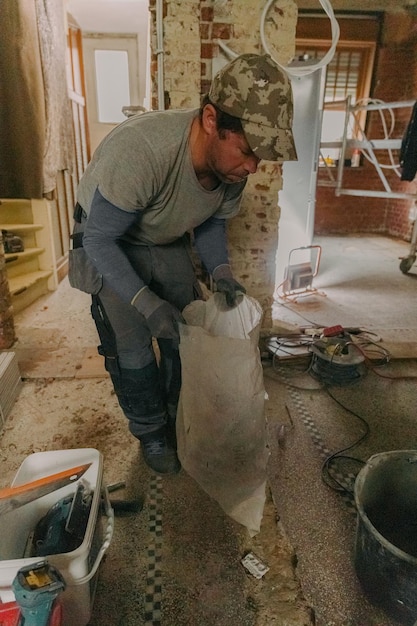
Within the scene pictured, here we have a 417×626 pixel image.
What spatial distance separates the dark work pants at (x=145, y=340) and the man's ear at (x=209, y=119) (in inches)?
16.7

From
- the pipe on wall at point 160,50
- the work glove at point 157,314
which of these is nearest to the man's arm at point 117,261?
the work glove at point 157,314

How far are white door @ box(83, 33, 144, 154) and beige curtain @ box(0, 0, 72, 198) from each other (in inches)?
98.8

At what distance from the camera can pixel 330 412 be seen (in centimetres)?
175

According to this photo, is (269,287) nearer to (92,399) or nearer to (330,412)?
(330,412)

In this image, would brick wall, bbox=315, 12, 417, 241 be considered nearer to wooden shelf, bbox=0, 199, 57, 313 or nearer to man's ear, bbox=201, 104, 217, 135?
wooden shelf, bbox=0, 199, 57, 313

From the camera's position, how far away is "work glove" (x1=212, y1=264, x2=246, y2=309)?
47.5 inches

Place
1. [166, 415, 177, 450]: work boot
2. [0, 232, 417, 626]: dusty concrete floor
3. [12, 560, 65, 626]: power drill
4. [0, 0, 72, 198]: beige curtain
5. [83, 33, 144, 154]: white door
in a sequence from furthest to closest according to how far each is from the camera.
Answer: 1. [83, 33, 144, 154]: white door
2. [0, 0, 72, 198]: beige curtain
3. [166, 415, 177, 450]: work boot
4. [0, 232, 417, 626]: dusty concrete floor
5. [12, 560, 65, 626]: power drill

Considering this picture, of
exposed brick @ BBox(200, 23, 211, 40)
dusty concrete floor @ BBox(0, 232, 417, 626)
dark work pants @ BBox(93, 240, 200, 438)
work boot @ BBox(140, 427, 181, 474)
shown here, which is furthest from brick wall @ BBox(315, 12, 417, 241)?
work boot @ BBox(140, 427, 181, 474)

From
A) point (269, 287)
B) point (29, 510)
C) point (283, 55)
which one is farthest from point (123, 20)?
point (29, 510)

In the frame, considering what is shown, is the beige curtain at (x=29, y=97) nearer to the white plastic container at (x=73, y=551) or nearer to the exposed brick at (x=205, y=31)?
the exposed brick at (x=205, y=31)

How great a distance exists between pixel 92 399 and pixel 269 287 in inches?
42.2

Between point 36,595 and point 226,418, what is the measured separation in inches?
21.8

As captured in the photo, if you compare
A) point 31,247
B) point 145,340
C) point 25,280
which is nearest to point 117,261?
point 145,340

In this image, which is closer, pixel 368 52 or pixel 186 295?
pixel 186 295
